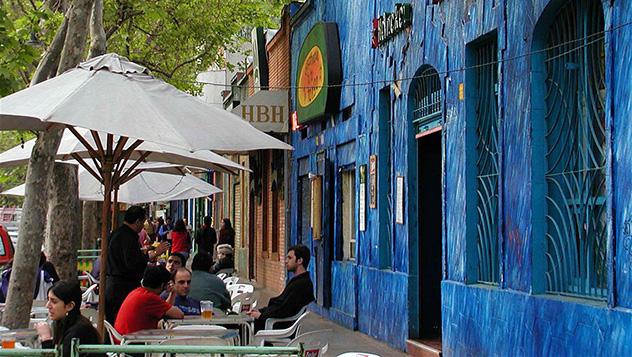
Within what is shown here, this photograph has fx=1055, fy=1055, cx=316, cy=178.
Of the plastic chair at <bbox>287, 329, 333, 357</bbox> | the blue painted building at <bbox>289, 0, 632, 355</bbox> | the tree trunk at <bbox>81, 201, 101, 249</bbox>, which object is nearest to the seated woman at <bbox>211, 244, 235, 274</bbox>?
the blue painted building at <bbox>289, 0, 632, 355</bbox>

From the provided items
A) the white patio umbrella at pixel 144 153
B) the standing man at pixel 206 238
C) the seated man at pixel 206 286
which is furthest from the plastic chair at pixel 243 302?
the standing man at pixel 206 238

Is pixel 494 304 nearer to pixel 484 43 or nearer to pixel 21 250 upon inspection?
pixel 484 43

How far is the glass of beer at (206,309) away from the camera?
9656 mm

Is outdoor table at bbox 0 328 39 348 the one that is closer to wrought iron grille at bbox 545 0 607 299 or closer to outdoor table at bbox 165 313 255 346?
outdoor table at bbox 165 313 255 346

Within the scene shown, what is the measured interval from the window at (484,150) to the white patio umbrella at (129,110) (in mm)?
2874

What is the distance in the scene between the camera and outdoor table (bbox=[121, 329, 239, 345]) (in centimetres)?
817

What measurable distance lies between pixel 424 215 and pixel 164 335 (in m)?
5.95

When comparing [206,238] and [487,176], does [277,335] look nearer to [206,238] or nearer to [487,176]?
[487,176]

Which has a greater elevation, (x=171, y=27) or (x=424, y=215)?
(x=171, y=27)

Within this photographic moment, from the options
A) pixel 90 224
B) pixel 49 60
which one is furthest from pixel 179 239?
pixel 49 60

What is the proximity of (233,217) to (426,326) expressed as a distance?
22843 millimetres

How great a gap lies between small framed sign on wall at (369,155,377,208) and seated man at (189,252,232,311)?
4.47m

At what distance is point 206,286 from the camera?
1095 centimetres

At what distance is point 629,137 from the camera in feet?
24.5
